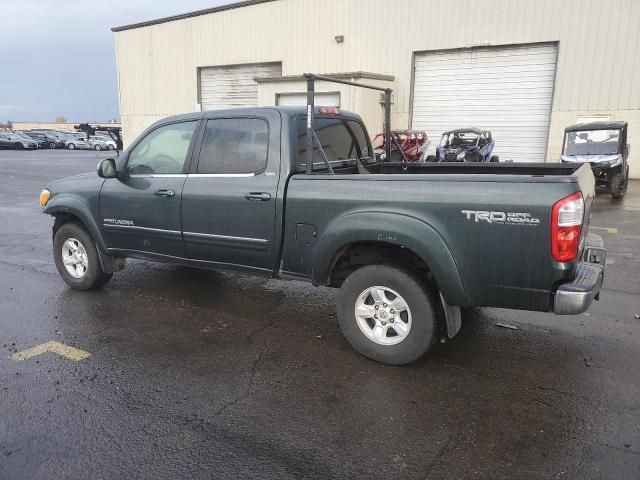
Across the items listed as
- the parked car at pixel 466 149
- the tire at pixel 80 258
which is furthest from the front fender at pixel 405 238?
the parked car at pixel 466 149

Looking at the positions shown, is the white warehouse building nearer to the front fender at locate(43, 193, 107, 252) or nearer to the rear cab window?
the rear cab window

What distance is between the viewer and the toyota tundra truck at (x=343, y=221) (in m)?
3.32

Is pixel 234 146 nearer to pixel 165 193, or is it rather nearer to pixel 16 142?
pixel 165 193

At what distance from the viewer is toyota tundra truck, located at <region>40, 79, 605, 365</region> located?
131 inches

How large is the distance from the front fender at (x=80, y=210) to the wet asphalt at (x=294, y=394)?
65 cm

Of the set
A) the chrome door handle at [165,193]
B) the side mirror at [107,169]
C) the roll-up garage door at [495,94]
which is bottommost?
the chrome door handle at [165,193]

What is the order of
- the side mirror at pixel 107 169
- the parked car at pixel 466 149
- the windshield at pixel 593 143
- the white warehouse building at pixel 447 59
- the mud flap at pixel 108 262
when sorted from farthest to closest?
1. the white warehouse building at pixel 447 59
2. the parked car at pixel 466 149
3. the windshield at pixel 593 143
4. the mud flap at pixel 108 262
5. the side mirror at pixel 107 169

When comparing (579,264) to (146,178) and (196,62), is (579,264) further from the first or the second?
(196,62)

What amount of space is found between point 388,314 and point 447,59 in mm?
17820

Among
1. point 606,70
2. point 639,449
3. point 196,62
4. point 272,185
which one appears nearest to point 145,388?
point 272,185

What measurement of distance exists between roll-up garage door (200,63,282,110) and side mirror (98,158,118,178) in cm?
2008

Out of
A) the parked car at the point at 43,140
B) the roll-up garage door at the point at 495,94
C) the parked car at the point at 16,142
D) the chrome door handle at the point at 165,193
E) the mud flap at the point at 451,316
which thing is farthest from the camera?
the parked car at the point at 43,140

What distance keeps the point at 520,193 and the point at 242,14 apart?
78.7 feet

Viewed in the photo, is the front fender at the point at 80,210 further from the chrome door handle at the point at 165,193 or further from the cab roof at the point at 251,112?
the cab roof at the point at 251,112
